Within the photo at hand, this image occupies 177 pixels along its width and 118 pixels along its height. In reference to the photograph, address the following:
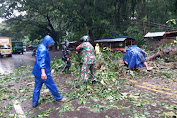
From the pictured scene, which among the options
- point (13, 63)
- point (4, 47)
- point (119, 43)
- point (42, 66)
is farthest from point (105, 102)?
point (4, 47)

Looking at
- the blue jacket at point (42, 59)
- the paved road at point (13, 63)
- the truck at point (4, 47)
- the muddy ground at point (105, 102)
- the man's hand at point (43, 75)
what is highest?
the truck at point (4, 47)

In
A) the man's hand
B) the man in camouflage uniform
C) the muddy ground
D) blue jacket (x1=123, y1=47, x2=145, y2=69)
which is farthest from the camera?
blue jacket (x1=123, y1=47, x2=145, y2=69)

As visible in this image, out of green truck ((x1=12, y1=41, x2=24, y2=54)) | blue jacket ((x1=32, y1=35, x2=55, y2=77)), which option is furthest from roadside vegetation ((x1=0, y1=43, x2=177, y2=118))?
green truck ((x1=12, y1=41, x2=24, y2=54))

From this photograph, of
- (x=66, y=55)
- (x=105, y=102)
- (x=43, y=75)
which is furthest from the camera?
(x=66, y=55)

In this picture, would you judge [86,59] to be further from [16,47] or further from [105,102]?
[16,47]

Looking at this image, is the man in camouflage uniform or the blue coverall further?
the man in camouflage uniform

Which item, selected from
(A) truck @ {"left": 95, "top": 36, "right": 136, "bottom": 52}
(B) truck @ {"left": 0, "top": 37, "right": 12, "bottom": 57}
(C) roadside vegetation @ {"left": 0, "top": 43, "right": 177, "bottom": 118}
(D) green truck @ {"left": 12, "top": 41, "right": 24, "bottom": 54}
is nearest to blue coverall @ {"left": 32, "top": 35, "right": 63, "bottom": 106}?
(C) roadside vegetation @ {"left": 0, "top": 43, "right": 177, "bottom": 118}

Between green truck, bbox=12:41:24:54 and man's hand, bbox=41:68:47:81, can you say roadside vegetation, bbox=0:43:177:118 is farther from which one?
green truck, bbox=12:41:24:54

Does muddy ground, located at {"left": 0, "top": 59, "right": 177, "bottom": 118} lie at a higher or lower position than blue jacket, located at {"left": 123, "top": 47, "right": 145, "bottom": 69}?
lower

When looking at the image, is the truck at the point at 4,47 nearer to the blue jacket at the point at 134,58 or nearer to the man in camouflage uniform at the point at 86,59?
the man in camouflage uniform at the point at 86,59

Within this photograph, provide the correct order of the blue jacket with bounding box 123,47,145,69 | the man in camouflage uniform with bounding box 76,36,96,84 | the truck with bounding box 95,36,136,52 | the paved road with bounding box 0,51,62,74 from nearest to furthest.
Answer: the man in camouflage uniform with bounding box 76,36,96,84 → the blue jacket with bounding box 123,47,145,69 → the paved road with bounding box 0,51,62,74 → the truck with bounding box 95,36,136,52

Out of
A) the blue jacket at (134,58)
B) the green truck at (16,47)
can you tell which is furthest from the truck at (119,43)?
the green truck at (16,47)

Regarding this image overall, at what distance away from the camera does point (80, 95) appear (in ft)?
14.4

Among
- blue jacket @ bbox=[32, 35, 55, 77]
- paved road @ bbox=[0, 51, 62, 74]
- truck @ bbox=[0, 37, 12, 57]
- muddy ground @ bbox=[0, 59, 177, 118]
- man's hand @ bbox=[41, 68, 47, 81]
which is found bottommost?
muddy ground @ bbox=[0, 59, 177, 118]
